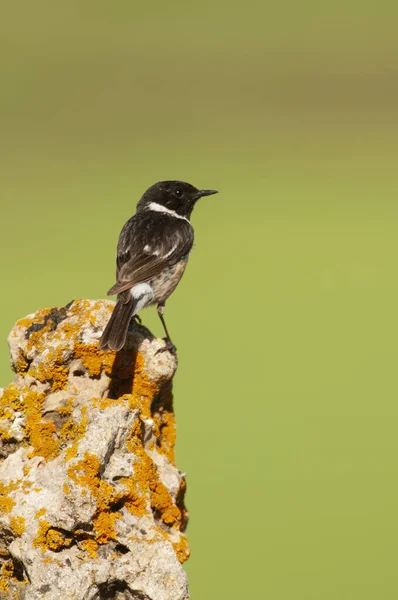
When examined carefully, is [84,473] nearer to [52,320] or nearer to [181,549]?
[181,549]

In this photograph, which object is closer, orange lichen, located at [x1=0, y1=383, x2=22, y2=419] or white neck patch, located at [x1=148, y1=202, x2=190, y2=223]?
orange lichen, located at [x1=0, y1=383, x2=22, y2=419]

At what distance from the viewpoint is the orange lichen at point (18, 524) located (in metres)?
5.05

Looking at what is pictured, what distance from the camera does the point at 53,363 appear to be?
578 cm

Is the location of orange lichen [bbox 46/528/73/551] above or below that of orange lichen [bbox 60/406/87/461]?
below

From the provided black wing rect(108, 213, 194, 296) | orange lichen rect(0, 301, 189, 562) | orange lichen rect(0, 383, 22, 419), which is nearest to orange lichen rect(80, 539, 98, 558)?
orange lichen rect(0, 301, 189, 562)

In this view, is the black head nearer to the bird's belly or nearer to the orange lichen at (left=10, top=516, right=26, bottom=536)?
the bird's belly

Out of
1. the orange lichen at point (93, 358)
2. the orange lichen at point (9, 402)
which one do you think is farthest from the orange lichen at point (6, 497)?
the orange lichen at point (93, 358)

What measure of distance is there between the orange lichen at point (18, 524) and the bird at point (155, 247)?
6.97 feet

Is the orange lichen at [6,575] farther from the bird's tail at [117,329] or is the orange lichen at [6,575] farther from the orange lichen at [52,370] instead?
the bird's tail at [117,329]

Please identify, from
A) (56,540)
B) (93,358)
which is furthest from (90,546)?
(93,358)

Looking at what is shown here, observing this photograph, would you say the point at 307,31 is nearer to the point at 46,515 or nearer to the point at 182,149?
the point at 182,149

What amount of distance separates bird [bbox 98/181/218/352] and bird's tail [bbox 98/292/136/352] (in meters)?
0.46

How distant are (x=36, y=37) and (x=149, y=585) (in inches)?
2128

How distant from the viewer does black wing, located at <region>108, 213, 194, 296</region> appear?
A: 7.62 m
